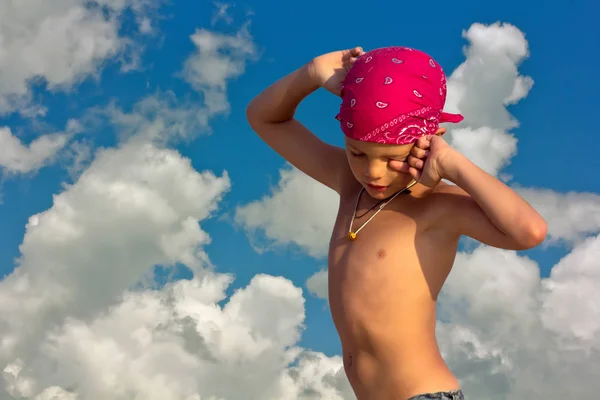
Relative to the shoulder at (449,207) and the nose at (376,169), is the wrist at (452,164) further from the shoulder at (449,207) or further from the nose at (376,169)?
the nose at (376,169)

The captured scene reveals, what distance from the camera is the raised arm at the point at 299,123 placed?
4953mm

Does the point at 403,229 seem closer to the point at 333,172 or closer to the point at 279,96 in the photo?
the point at 333,172

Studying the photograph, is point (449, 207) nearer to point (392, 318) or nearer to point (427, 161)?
point (427, 161)

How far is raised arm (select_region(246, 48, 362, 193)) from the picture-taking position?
4953mm

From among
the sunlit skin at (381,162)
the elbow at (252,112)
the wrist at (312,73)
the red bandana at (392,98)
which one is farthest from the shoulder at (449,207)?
the elbow at (252,112)

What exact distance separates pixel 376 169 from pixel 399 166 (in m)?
0.13

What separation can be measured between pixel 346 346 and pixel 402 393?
51 centimetres

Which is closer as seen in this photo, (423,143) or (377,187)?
(423,143)

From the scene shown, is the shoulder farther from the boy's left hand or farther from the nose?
the nose

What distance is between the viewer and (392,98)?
13.8ft

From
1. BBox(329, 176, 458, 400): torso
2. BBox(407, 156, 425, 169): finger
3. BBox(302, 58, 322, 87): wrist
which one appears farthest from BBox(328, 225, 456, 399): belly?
BBox(302, 58, 322, 87): wrist

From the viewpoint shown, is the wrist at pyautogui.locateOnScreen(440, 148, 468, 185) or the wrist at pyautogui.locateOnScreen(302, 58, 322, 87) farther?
the wrist at pyautogui.locateOnScreen(302, 58, 322, 87)

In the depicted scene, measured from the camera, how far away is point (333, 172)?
5.22m

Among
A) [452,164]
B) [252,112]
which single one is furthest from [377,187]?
[252,112]
